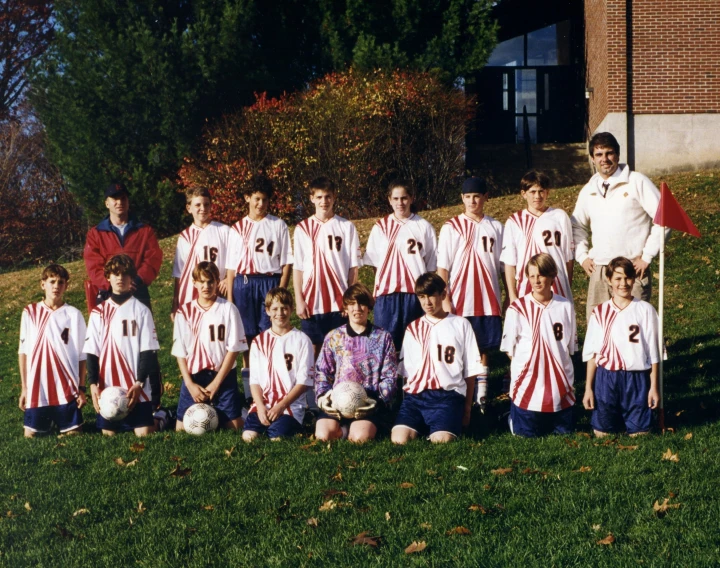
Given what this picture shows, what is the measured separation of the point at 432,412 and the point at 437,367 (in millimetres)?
367

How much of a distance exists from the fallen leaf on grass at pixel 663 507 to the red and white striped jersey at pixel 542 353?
188 cm

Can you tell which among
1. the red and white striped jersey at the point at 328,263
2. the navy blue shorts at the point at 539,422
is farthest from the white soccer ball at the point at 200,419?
the navy blue shorts at the point at 539,422

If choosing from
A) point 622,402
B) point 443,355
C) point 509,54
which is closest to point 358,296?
point 443,355

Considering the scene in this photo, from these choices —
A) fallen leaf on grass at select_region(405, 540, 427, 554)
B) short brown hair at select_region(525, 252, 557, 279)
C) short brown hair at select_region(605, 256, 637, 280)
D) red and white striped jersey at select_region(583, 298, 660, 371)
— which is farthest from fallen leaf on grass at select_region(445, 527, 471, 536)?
short brown hair at select_region(605, 256, 637, 280)

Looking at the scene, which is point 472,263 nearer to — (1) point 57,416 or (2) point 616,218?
(2) point 616,218

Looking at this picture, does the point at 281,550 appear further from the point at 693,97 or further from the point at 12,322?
the point at 693,97

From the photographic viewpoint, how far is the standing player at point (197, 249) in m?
8.65

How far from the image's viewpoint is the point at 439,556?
184 inches

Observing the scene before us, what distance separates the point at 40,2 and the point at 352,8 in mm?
12837

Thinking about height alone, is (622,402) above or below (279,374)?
below

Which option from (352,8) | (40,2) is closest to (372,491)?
(352,8)

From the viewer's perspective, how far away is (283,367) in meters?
7.49

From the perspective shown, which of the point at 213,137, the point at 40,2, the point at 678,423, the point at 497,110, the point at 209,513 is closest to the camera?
the point at 209,513

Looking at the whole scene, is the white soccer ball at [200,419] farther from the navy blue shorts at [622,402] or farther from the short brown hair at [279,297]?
the navy blue shorts at [622,402]
